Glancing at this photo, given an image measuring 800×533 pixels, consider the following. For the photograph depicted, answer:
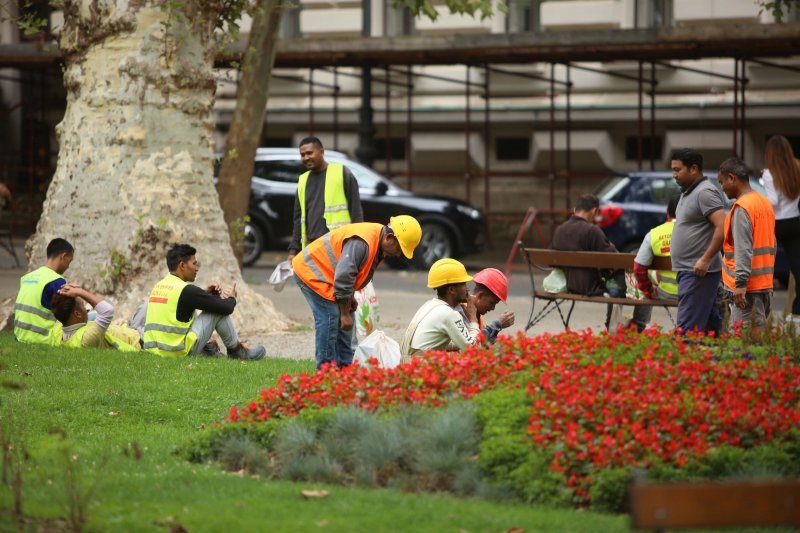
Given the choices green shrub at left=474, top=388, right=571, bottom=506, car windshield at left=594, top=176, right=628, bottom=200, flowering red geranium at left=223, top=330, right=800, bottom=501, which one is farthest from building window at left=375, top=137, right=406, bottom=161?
green shrub at left=474, top=388, right=571, bottom=506

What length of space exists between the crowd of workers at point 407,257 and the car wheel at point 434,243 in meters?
9.62

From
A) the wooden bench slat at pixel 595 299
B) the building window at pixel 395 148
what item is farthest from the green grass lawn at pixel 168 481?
the building window at pixel 395 148

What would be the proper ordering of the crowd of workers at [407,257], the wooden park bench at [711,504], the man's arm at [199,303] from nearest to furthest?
1. the wooden park bench at [711,504]
2. the crowd of workers at [407,257]
3. the man's arm at [199,303]

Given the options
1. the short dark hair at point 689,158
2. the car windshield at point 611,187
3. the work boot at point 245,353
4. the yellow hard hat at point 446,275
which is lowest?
the work boot at point 245,353

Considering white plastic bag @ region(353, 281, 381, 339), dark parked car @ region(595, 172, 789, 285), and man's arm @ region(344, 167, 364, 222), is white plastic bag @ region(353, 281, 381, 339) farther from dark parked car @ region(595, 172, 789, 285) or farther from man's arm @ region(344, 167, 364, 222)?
dark parked car @ region(595, 172, 789, 285)

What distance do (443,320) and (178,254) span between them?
2.74 m

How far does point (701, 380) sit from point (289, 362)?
4.52 metres

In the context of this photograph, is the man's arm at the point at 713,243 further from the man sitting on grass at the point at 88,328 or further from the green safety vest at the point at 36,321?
the green safety vest at the point at 36,321

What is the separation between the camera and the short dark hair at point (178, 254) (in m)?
10.5

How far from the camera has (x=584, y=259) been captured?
12.1 m

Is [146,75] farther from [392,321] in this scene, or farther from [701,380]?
[701,380]

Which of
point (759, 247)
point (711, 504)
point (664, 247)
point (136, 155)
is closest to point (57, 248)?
point (136, 155)

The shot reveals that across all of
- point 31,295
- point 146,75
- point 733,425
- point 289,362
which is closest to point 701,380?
point 733,425

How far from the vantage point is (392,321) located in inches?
577
